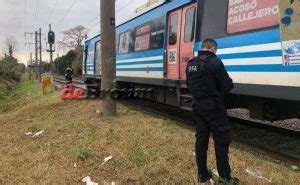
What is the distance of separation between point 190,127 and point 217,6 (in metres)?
3.00

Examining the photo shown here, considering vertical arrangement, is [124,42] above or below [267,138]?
above

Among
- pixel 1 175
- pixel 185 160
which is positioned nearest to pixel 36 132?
pixel 1 175

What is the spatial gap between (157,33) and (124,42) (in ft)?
11.6

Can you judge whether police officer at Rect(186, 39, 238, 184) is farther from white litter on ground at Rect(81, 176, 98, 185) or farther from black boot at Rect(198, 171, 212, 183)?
white litter on ground at Rect(81, 176, 98, 185)

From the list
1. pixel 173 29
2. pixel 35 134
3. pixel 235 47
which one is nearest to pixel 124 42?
pixel 173 29

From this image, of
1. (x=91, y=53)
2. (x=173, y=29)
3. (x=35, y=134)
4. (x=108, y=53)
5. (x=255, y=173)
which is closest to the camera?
(x=255, y=173)

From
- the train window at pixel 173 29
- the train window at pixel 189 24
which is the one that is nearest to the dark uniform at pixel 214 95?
the train window at pixel 189 24

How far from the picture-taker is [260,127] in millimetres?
9977

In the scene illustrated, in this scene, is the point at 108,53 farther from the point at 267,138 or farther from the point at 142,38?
the point at 267,138

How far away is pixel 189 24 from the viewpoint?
384 inches

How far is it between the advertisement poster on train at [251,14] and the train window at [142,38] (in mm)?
4916

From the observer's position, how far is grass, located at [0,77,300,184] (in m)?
5.82

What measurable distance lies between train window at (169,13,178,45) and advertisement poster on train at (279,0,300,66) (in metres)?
4.27

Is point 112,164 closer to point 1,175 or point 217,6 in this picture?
point 1,175
